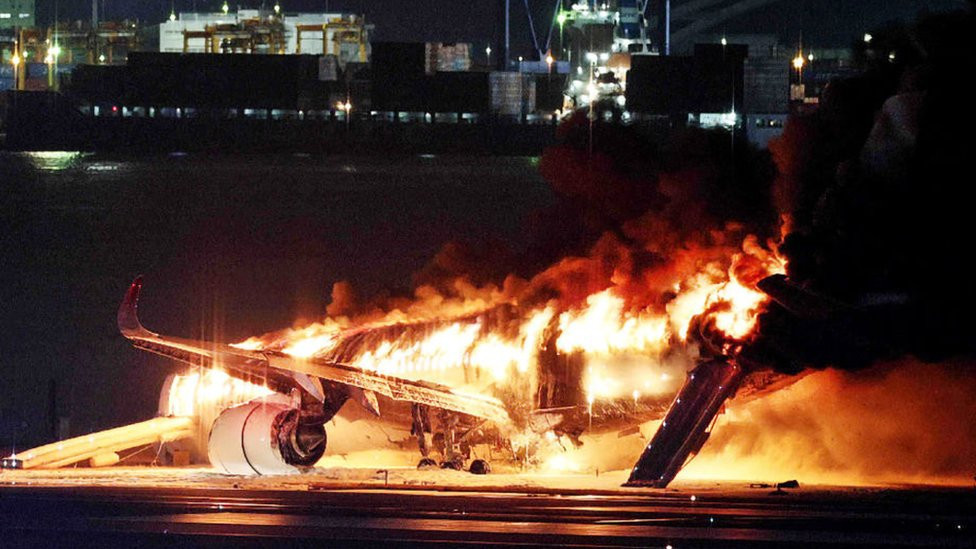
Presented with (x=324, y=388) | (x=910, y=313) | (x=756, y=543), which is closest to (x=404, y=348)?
(x=324, y=388)

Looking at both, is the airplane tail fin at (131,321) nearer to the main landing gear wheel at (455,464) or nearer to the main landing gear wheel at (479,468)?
the main landing gear wheel at (455,464)

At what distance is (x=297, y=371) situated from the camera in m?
25.7

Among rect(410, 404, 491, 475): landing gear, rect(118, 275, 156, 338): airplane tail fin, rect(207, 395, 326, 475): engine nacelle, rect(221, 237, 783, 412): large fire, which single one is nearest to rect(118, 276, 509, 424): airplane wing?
rect(118, 275, 156, 338): airplane tail fin

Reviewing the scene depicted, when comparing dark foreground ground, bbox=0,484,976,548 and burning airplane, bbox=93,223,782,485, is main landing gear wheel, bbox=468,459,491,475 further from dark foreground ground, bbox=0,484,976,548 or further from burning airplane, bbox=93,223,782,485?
dark foreground ground, bbox=0,484,976,548

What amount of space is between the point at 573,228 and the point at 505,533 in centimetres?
1926

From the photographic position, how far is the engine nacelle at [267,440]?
26547 millimetres

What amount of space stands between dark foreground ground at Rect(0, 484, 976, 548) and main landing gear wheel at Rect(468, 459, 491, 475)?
11.6 feet

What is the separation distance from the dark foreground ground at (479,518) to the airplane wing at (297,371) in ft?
10.8

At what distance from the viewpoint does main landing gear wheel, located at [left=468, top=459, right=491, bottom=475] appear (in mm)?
25828

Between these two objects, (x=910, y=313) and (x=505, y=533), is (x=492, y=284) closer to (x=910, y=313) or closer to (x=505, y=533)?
(x=910, y=313)

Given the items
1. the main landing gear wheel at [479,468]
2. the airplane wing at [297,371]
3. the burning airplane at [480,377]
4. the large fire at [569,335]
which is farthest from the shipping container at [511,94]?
the main landing gear wheel at [479,468]

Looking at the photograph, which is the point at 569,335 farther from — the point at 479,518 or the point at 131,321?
the point at 479,518

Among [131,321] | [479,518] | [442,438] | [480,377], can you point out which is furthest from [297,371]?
[479,518]

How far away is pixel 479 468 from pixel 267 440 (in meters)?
3.59
